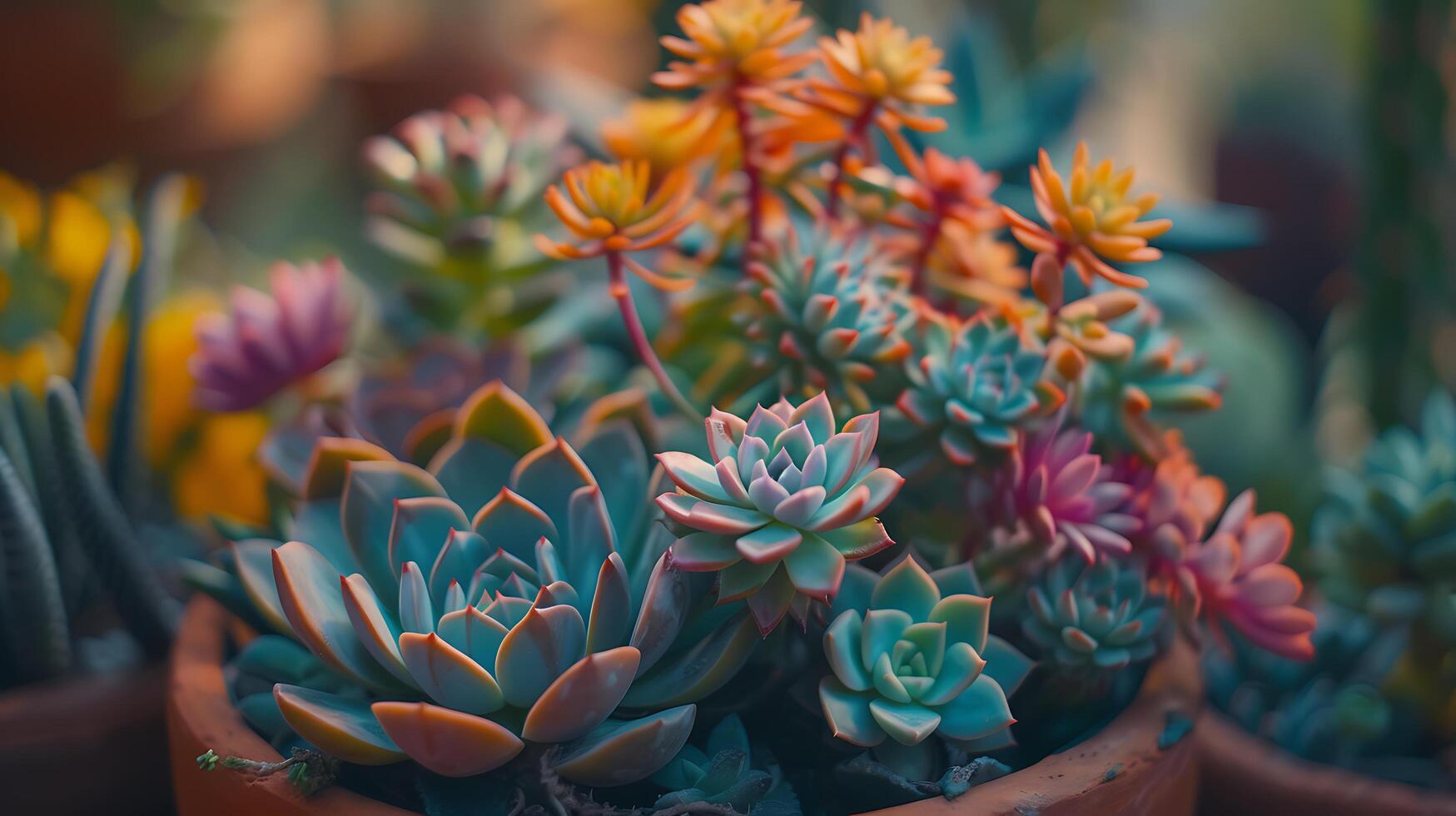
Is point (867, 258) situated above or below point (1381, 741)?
above

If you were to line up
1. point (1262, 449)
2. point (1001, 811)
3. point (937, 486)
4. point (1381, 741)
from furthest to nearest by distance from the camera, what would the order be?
point (1262, 449), point (1381, 741), point (937, 486), point (1001, 811)

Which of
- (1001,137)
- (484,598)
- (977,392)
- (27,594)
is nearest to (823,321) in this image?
(977,392)

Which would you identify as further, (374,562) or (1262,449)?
(1262,449)

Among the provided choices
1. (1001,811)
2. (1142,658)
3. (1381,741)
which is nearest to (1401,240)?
(1381,741)

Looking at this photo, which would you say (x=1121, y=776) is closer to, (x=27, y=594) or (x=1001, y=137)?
(x=1001, y=137)

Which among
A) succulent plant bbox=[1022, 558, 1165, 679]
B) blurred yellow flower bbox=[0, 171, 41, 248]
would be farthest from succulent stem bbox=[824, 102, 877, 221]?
blurred yellow flower bbox=[0, 171, 41, 248]

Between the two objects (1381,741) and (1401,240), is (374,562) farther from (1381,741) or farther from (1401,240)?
(1401,240)
